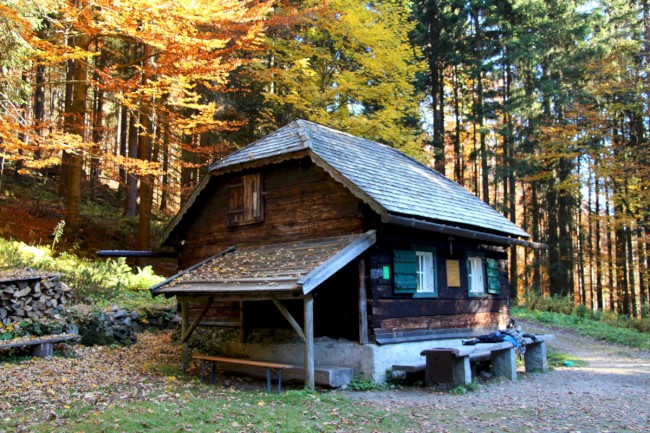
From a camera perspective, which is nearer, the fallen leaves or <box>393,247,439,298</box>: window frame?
the fallen leaves

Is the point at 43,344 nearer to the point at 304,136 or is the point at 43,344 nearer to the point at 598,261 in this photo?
the point at 304,136

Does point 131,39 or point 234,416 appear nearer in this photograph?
point 234,416

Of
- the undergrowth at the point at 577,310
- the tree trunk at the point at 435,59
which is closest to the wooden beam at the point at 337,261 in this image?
the undergrowth at the point at 577,310

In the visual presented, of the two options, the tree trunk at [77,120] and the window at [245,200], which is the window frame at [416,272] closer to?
the window at [245,200]

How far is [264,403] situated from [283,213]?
5.64 meters

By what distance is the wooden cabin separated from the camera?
Result: 11.2 meters

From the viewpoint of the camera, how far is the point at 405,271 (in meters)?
12.4

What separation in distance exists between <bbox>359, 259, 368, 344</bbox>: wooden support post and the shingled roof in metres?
1.41

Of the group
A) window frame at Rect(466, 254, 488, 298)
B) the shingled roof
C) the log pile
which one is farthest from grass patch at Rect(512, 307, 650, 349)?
the log pile

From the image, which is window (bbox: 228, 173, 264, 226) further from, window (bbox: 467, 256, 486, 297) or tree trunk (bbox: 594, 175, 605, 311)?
tree trunk (bbox: 594, 175, 605, 311)

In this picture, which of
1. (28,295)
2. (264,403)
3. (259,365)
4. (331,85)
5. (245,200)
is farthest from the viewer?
(331,85)

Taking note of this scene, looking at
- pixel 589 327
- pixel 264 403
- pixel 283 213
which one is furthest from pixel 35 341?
pixel 589 327

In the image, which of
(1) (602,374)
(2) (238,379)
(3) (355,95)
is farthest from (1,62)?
(1) (602,374)

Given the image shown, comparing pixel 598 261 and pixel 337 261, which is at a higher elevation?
pixel 598 261
